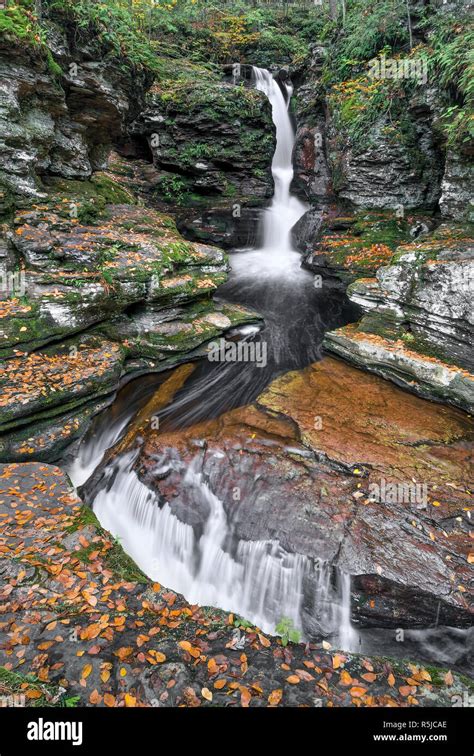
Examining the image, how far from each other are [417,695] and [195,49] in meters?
25.4

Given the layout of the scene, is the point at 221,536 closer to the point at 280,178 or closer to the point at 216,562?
the point at 216,562

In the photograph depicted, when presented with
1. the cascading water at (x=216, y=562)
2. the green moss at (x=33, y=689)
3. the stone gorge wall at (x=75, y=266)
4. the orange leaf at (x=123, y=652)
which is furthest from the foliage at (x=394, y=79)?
the green moss at (x=33, y=689)

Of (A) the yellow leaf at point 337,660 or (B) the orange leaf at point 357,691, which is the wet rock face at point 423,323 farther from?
(B) the orange leaf at point 357,691

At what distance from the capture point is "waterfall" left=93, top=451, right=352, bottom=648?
4.50 m

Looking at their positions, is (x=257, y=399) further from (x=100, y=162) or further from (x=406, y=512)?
(x=100, y=162)

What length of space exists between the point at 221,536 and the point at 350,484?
82.0 inches

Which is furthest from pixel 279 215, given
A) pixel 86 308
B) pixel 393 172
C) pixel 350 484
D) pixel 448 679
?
pixel 448 679

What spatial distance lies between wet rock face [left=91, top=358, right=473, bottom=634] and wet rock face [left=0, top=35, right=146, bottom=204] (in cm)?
642

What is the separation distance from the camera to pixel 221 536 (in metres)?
5.26

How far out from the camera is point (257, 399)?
7.69 meters

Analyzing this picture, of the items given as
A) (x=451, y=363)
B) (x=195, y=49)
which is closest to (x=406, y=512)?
(x=451, y=363)

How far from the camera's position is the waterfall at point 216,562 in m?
4.50

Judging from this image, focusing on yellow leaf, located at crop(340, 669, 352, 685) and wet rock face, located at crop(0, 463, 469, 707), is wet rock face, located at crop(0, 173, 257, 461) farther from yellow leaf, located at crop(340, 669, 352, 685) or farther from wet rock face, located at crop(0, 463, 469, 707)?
yellow leaf, located at crop(340, 669, 352, 685)

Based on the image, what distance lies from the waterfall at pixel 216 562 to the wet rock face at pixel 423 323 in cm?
477
